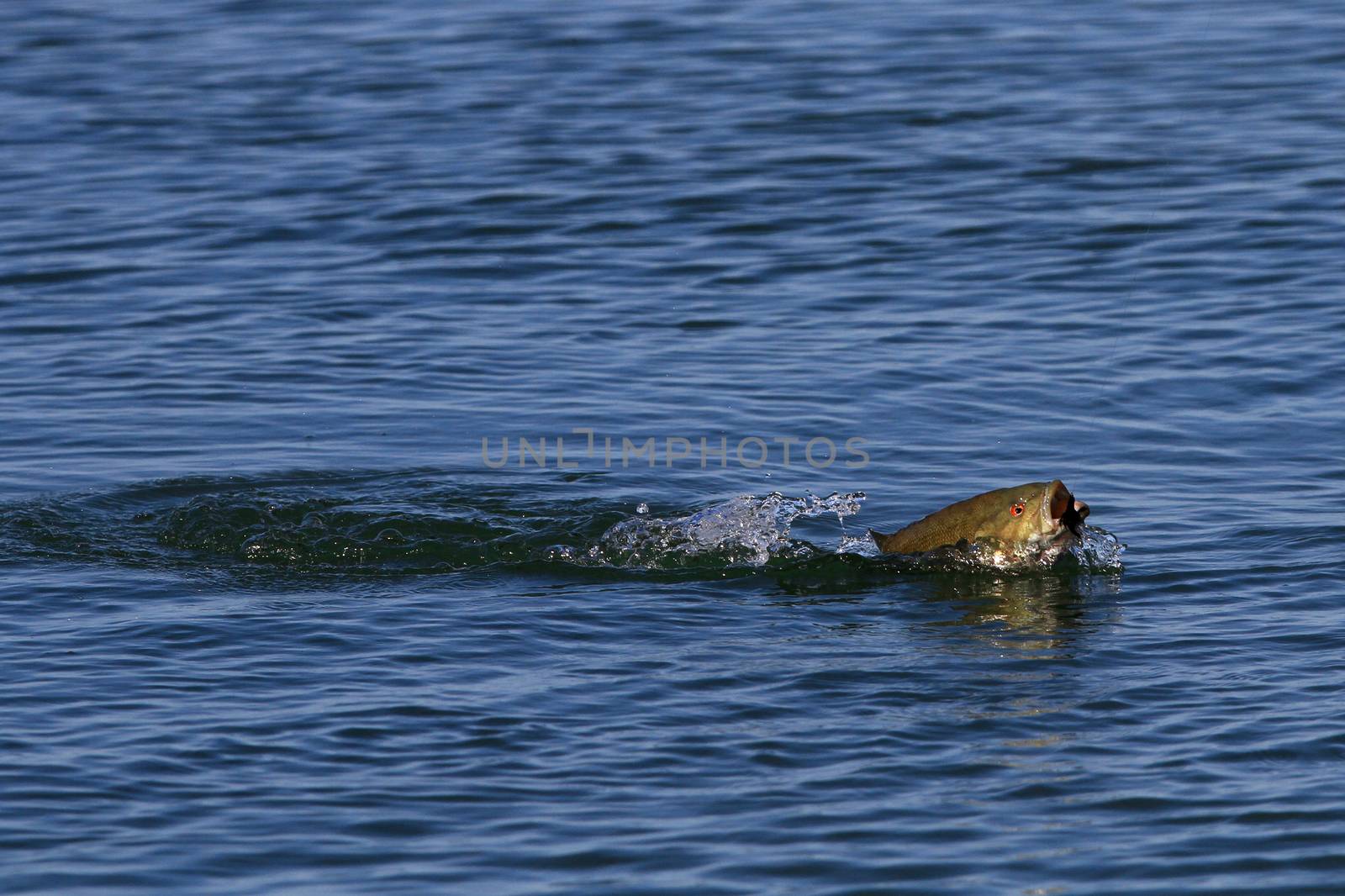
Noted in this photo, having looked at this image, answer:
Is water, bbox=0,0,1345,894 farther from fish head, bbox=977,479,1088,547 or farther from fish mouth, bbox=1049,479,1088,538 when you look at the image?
fish mouth, bbox=1049,479,1088,538

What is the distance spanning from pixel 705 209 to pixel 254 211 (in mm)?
4210

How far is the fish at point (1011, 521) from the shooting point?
31.5 ft

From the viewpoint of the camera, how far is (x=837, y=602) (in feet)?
31.0

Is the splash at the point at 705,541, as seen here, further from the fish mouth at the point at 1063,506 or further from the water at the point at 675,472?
the fish mouth at the point at 1063,506

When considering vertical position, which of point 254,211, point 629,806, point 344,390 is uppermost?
point 254,211

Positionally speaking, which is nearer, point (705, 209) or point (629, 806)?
point (629, 806)

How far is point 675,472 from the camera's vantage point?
11742 millimetres

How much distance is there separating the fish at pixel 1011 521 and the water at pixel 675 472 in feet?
0.56

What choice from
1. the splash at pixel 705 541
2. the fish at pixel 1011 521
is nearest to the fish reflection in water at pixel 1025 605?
the fish at pixel 1011 521

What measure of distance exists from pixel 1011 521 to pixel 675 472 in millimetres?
2639

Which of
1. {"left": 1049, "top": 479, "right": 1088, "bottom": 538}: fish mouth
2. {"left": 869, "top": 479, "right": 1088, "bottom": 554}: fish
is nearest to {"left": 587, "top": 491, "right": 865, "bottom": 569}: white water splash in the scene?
{"left": 869, "top": 479, "right": 1088, "bottom": 554}: fish

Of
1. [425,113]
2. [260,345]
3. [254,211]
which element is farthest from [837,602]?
[425,113]

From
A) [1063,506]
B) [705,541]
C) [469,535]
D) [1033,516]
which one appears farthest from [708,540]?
[1063,506]

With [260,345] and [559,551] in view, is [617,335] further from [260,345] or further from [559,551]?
[559,551]
